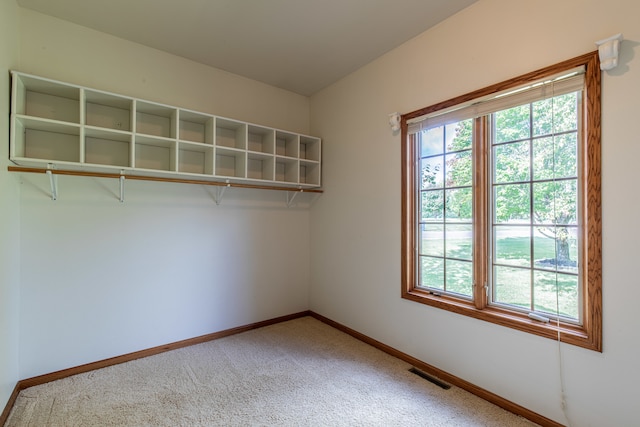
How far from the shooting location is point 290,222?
355 cm

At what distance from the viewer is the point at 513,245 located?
1.99m

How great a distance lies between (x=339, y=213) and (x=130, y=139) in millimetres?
2053

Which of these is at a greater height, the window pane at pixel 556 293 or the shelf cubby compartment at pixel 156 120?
the shelf cubby compartment at pixel 156 120

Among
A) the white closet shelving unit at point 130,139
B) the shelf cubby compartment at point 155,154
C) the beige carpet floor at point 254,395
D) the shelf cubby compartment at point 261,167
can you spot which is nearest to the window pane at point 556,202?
the beige carpet floor at point 254,395

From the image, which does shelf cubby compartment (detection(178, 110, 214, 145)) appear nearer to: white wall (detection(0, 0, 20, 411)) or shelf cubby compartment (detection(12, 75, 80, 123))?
shelf cubby compartment (detection(12, 75, 80, 123))

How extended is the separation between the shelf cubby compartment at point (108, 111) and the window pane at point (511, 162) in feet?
9.20

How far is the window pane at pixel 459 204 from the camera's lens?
2.20 m

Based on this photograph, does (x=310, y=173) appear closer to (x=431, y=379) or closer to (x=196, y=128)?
(x=196, y=128)

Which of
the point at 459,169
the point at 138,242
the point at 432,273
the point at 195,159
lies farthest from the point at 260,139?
the point at 432,273

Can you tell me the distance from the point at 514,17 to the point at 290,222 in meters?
2.70

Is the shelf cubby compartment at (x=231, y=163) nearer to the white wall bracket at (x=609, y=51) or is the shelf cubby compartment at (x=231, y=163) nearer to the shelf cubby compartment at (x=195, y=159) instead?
the shelf cubby compartment at (x=195, y=159)

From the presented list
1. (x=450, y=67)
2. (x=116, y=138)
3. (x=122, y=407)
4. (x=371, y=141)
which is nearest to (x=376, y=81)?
(x=371, y=141)

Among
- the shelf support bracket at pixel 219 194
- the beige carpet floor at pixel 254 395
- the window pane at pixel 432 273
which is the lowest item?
the beige carpet floor at pixel 254 395

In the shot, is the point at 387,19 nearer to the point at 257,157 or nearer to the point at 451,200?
the point at 451,200
